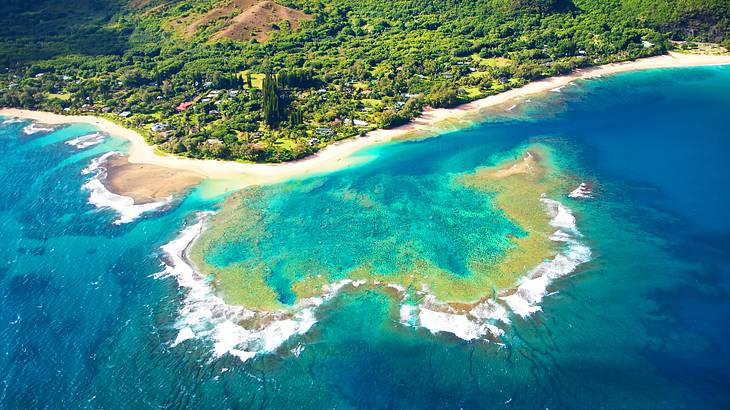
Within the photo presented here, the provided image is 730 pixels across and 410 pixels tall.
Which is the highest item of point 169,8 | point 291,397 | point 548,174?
point 169,8

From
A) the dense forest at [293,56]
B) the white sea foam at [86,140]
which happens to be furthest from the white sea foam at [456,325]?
the white sea foam at [86,140]

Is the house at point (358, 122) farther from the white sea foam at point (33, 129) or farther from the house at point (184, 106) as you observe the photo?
the white sea foam at point (33, 129)

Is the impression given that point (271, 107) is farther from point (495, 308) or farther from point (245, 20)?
point (245, 20)

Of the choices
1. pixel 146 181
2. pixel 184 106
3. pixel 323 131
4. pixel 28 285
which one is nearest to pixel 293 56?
pixel 184 106

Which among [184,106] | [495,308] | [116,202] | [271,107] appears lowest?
[495,308]

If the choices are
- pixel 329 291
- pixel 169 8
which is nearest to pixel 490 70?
pixel 329 291

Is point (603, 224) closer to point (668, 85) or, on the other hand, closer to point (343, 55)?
point (668, 85)
